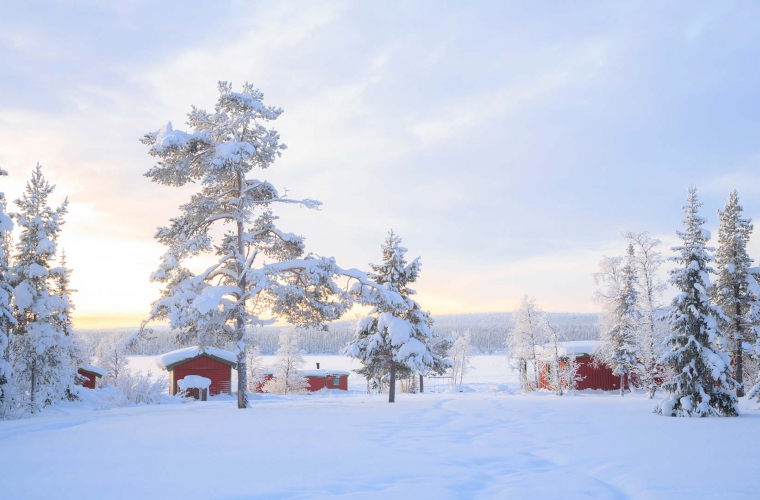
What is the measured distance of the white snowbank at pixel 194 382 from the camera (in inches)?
1542

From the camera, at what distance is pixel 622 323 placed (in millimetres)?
36062

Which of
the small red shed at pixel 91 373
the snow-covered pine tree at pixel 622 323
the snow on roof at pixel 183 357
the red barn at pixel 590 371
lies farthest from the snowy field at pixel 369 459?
the small red shed at pixel 91 373

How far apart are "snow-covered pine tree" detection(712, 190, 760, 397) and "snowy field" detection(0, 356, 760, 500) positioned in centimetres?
1743

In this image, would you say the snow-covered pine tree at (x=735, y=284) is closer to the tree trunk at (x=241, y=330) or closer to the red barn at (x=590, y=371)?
the red barn at (x=590, y=371)

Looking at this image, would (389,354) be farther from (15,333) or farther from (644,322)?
(15,333)

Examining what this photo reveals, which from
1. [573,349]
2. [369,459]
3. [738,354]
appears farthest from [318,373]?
[369,459]

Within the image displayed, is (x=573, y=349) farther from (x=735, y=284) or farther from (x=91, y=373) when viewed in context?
(x=91, y=373)

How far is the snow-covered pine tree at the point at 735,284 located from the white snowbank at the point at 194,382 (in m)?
36.3

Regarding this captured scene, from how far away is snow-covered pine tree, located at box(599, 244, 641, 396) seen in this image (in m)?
36.2

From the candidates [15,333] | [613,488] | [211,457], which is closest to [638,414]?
[613,488]

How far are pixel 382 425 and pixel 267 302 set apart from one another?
327 inches

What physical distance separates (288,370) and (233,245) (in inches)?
1531

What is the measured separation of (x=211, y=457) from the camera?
9.06 metres

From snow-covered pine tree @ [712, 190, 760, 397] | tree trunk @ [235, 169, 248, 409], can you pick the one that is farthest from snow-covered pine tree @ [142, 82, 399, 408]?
snow-covered pine tree @ [712, 190, 760, 397]
